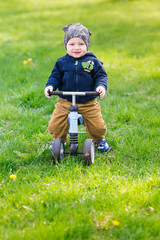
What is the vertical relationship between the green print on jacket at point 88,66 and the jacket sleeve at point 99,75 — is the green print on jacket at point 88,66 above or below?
above

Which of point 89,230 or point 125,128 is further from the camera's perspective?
point 125,128

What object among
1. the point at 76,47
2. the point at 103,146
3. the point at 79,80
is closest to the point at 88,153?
the point at 103,146

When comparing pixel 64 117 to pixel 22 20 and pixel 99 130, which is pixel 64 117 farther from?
pixel 22 20

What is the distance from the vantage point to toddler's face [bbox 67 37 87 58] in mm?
3131

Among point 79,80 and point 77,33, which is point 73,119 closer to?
point 79,80

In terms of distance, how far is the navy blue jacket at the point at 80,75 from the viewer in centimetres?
322

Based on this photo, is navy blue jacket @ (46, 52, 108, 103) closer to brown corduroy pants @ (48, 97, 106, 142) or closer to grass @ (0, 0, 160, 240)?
brown corduroy pants @ (48, 97, 106, 142)

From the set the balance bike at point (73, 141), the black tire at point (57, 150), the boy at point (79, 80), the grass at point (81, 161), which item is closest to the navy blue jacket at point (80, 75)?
the boy at point (79, 80)

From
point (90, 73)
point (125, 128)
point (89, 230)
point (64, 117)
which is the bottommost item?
point (89, 230)

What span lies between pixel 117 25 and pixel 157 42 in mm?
2102

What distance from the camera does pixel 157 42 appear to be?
793cm

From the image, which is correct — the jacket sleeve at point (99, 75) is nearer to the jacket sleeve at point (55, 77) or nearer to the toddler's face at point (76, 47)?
the toddler's face at point (76, 47)

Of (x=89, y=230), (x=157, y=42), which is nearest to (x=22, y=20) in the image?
(x=157, y=42)

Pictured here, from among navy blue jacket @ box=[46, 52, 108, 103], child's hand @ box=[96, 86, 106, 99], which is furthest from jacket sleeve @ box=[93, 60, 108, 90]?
child's hand @ box=[96, 86, 106, 99]
